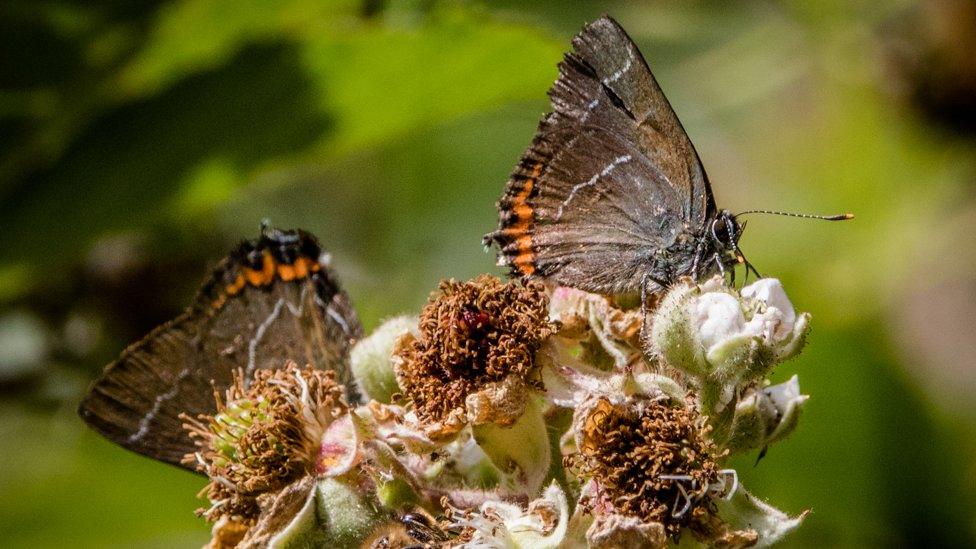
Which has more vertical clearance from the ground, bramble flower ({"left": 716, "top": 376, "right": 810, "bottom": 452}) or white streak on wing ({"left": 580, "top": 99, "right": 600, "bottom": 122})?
white streak on wing ({"left": 580, "top": 99, "right": 600, "bottom": 122})

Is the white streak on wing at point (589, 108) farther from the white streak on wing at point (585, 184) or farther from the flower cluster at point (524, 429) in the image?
the flower cluster at point (524, 429)

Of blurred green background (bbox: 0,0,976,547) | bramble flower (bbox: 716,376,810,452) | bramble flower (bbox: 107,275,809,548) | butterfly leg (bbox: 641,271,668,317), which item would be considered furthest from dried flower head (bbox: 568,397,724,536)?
blurred green background (bbox: 0,0,976,547)

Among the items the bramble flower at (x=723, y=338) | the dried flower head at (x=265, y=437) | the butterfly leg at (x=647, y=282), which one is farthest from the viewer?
the butterfly leg at (x=647, y=282)

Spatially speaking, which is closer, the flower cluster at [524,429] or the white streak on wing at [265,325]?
the flower cluster at [524,429]

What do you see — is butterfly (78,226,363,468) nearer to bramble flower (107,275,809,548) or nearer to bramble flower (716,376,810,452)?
bramble flower (107,275,809,548)

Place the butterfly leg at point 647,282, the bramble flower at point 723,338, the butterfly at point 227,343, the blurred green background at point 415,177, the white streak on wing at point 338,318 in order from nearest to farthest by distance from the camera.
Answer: the bramble flower at point 723,338 → the butterfly leg at point 647,282 → the butterfly at point 227,343 → the white streak on wing at point 338,318 → the blurred green background at point 415,177

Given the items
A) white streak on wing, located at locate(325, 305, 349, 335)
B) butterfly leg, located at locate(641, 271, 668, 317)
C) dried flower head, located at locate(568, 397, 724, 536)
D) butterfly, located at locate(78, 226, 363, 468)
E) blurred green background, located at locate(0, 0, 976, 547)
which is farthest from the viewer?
blurred green background, located at locate(0, 0, 976, 547)

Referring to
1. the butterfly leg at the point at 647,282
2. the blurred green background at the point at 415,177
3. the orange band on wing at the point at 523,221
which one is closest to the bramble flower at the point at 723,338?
the butterfly leg at the point at 647,282

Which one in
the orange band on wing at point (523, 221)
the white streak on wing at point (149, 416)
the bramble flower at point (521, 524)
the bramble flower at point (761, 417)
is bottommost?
the bramble flower at point (761, 417)

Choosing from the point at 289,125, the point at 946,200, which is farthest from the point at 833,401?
the point at 289,125
